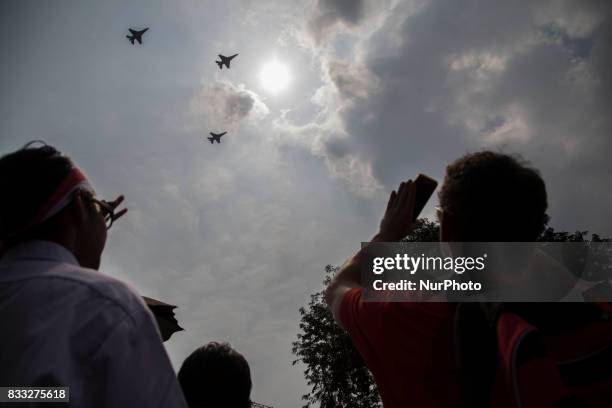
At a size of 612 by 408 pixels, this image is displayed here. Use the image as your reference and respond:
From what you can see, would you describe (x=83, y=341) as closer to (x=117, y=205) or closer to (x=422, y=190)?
(x=117, y=205)

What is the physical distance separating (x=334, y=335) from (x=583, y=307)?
23.5m

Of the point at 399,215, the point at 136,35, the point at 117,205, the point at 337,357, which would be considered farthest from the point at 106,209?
the point at 136,35

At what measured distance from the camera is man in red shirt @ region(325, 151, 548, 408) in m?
1.47

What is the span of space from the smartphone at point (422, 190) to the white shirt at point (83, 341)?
153 cm

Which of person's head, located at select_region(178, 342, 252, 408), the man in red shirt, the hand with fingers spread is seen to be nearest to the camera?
the man in red shirt

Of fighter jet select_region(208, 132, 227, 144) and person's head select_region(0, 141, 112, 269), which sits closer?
person's head select_region(0, 141, 112, 269)

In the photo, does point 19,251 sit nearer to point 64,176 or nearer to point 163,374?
point 64,176

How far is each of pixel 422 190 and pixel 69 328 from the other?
1.76m

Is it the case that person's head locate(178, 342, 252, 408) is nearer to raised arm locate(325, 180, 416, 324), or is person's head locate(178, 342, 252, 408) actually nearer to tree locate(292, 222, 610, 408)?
raised arm locate(325, 180, 416, 324)

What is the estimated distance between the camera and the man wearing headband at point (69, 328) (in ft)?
3.47

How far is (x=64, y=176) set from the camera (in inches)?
63.6

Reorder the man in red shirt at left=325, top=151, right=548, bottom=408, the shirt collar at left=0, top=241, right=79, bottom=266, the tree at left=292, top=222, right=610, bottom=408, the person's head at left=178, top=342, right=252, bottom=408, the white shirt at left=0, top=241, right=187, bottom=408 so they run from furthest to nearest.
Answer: the tree at left=292, top=222, right=610, bottom=408 < the person's head at left=178, top=342, right=252, bottom=408 < the man in red shirt at left=325, top=151, right=548, bottom=408 < the shirt collar at left=0, top=241, right=79, bottom=266 < the white shirt at left=0, top=241, right=187, bottom=408

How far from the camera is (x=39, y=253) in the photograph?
54.2 inches

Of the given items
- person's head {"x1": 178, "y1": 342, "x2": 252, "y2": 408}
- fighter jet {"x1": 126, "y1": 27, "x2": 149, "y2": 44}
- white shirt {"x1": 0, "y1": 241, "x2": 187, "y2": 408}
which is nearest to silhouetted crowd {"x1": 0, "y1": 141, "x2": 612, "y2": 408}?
white shirt {"x1": 0, "y1": 241, "x2": 187, "y2": 408}
